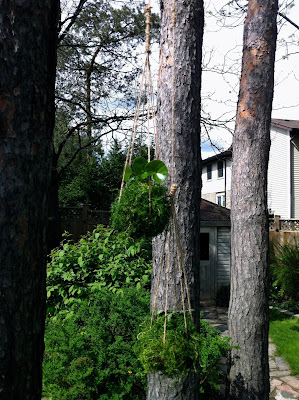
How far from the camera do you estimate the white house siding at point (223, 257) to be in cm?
1008

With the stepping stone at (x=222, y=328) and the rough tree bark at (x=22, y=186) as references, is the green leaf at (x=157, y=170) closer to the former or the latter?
the rough tree bark at (x=22, y=186)

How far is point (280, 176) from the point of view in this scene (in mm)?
18562

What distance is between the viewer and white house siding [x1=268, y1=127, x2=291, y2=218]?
17908 mm

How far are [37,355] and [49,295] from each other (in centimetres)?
356

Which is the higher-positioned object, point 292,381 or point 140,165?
point 140,165

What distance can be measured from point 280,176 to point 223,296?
10806mm

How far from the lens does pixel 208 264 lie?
1006 centimetres

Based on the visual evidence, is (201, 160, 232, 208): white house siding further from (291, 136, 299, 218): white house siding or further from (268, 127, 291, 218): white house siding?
(291, 136, 299, 218): white house siding

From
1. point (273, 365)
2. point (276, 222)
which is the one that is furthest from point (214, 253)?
point (276, 222)

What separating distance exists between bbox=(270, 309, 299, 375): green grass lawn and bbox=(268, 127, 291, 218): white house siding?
1055 centimetres

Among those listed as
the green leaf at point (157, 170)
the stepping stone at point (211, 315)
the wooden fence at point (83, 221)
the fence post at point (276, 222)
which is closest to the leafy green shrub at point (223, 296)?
the stepping stone at point (211, 315)

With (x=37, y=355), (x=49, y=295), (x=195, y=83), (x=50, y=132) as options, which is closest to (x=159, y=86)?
(x=195, y=83)

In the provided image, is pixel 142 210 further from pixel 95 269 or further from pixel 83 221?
pixel 83 221

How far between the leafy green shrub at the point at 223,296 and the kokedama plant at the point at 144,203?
8.02 meters
